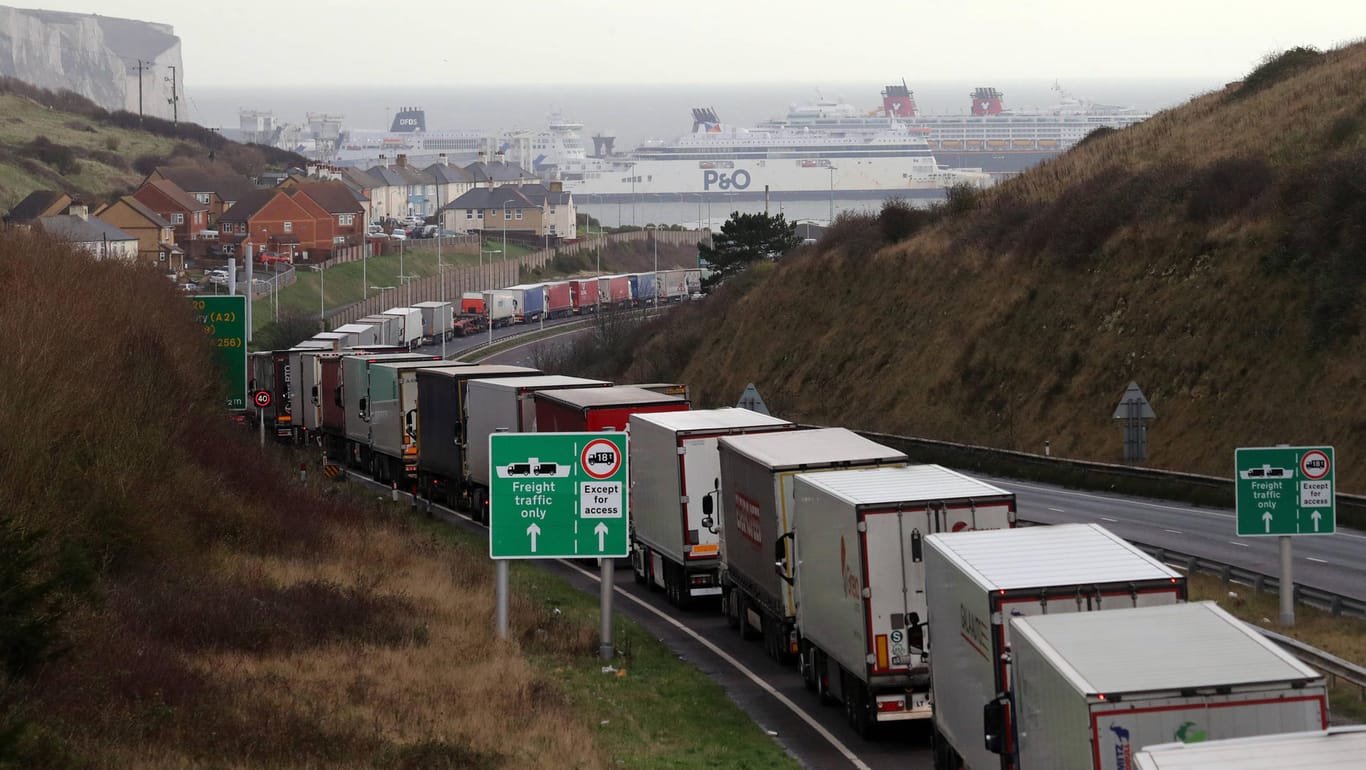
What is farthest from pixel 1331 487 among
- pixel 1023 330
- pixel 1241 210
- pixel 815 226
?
pixel 815 226

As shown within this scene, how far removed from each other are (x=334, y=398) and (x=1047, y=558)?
133 feet

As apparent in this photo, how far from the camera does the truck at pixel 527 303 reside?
388 ft

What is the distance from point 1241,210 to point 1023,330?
26.9 ft

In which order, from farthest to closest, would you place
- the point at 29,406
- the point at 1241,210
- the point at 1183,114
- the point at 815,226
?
the point at 815,226 → the point at 1183,114 → the point at 1241,210 → the point at 29,406

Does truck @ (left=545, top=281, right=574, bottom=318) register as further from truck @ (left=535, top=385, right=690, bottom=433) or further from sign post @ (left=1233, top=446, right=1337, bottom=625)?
sign post @ (left=1233, top=446, right=1337, bottom=625)

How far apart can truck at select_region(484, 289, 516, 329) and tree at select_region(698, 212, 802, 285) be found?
20.1 m

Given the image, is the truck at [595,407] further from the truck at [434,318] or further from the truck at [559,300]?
the truck at [559,300]

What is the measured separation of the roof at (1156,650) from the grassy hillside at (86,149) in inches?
4989

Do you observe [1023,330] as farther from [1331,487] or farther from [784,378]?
[1331,487]

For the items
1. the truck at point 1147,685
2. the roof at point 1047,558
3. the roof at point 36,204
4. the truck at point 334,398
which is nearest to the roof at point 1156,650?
the truck at point 1147,685

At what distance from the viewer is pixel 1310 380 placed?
145ft

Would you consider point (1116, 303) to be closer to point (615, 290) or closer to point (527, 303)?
point (527, 303)

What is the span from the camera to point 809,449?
71.1 ft

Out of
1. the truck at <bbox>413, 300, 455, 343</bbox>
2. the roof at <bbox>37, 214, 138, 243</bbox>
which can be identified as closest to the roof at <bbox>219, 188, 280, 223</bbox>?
the roof at <bbox>37, 214, 138, 243</bbox>
